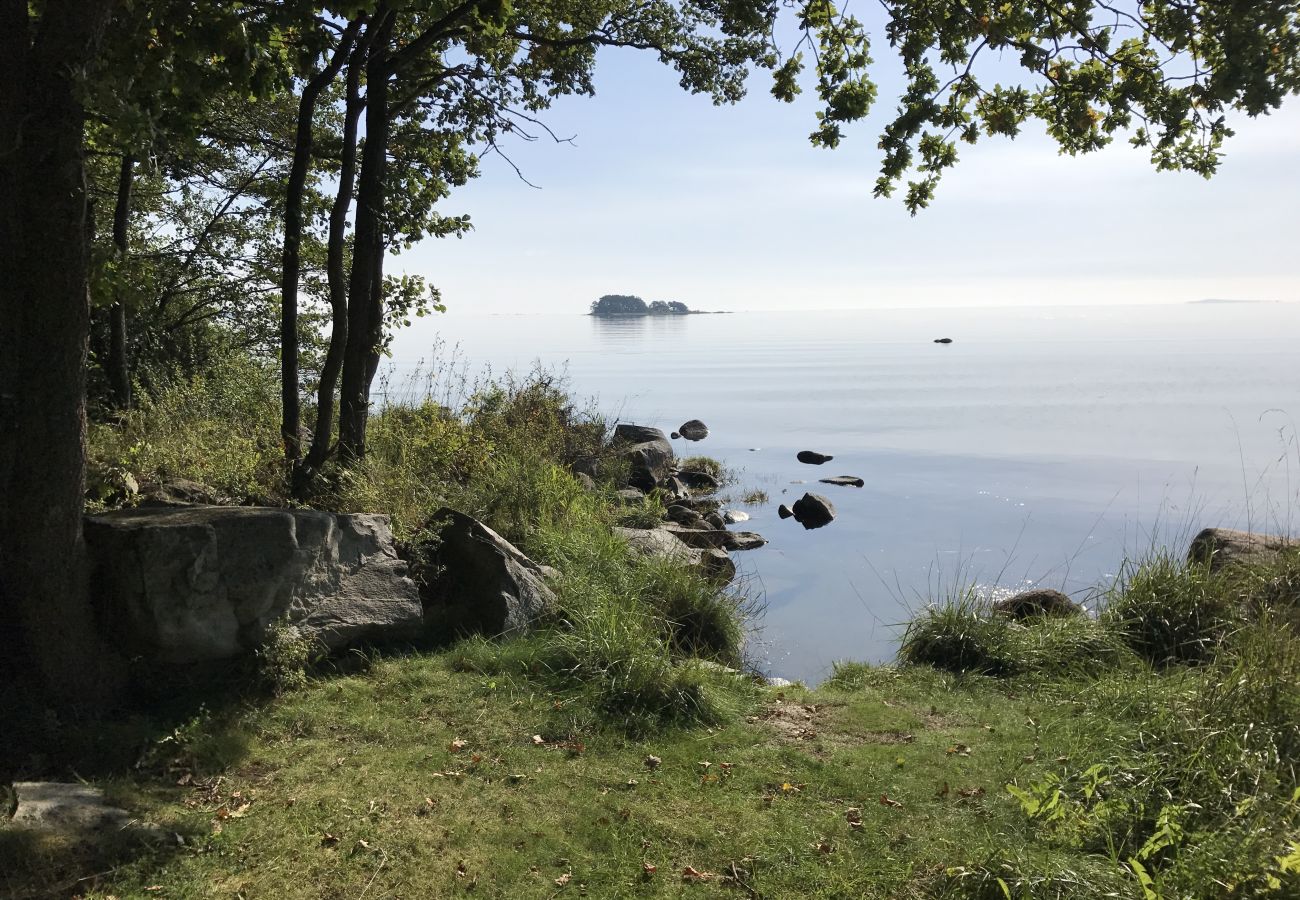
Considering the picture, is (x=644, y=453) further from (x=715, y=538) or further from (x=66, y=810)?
(x=66, y=810)

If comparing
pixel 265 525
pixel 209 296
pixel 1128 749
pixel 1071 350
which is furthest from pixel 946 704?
pixel 1071 350

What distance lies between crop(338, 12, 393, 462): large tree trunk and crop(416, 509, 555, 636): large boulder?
6.50 feet

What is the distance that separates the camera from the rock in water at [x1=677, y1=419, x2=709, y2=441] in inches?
1118

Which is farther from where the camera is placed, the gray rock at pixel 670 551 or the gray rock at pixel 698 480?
the gray rock at pixel 698 480

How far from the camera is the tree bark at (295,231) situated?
8.86 metres

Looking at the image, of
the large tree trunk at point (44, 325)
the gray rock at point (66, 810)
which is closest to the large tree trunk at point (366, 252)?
the large tree trunk at point (44, 325)

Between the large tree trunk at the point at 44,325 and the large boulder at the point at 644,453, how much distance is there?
40.8 ft

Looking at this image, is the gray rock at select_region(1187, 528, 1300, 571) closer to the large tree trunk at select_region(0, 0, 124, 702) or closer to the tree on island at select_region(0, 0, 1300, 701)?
the tree on island at select_region(0, 0, 1300, 701)

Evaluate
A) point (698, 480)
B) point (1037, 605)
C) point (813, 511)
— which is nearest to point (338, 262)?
point (1037, 605)

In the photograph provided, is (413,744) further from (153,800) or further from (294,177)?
(294,177)

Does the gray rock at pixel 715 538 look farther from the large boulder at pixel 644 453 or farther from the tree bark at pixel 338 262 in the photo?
the tree bark at pixel 338 262

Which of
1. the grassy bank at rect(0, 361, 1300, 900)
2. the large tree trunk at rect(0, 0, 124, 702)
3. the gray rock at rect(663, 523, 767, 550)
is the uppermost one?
the large tree trunk at rect(0, 0, 124, 702)

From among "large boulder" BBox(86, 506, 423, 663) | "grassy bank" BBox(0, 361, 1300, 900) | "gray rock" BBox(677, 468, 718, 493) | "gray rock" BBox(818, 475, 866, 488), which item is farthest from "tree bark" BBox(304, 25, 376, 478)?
"gray rock" BBox(818, 475, 866, 488)

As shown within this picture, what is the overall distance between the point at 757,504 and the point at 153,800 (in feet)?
52.7
